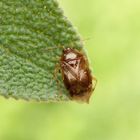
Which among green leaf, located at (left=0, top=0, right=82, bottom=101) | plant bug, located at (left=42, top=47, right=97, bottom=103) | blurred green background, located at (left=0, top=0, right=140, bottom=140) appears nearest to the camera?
green leaf, located at (left=0, top=0, right=82, bottom=101)

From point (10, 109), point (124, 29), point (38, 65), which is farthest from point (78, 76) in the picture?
point (124, 29)

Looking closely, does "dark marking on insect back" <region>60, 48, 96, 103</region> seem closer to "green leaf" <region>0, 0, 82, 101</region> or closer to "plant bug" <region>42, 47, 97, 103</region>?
"plant bug" <region>42, 47, 97, 103</region>

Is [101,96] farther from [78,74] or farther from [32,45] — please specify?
[32,45]

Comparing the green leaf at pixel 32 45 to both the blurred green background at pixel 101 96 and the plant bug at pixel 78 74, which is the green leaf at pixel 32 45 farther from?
the blurred green background at pixel 101 96

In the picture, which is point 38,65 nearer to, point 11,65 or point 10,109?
point 11,65

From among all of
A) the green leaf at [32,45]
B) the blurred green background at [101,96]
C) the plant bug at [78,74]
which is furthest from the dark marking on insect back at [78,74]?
the blurred green background at [101,96]

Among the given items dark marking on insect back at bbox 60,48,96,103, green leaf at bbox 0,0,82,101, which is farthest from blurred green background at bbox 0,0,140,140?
green leaf at bbox 0,0,82,101
